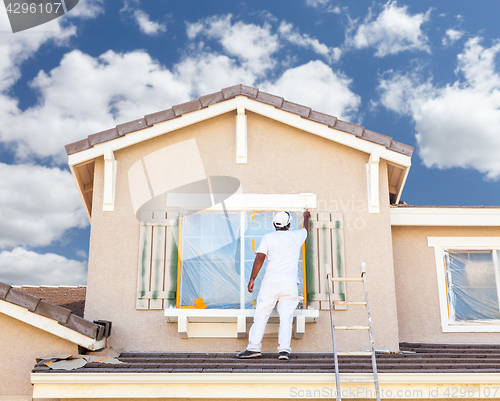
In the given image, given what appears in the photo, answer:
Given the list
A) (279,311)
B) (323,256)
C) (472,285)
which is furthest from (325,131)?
(472,285)

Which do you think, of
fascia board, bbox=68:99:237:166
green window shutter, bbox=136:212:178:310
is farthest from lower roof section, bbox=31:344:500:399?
fascia board, bbox=68:99:237:166

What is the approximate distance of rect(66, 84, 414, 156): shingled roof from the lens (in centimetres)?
726

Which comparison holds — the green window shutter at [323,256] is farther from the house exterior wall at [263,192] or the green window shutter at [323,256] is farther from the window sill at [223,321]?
the window sill at [223,321]

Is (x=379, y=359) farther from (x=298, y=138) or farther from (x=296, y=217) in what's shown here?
(x=298, y=138)

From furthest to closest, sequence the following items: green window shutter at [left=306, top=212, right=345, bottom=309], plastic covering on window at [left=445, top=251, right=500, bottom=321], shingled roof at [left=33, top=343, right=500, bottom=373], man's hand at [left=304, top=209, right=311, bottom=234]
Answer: plastic covering on window at [left=445, top=251, right=500, bottom=321] → man's hand at [left=304, top=209, right=311, bottom=234] → green window shutter at [left=306, top=212, right=345, bottom=309] → shingled roof at [left=33, top=343, right=500, bottom=373]

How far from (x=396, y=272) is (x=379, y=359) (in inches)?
78.2

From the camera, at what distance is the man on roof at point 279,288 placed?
607 cm

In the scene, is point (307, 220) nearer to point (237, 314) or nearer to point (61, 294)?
point (237, 314)

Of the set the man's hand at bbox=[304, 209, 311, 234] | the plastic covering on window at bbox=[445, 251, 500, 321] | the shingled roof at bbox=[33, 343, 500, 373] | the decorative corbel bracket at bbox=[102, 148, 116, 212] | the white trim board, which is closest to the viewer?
the white trim board

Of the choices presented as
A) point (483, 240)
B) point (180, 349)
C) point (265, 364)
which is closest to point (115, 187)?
point (180, 349)

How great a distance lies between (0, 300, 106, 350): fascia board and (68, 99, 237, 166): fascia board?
2.23 meters

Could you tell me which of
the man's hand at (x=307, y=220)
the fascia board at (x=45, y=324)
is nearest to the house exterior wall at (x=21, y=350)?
the fascia board at (x=45, y=324)

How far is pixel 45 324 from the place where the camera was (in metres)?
6.00

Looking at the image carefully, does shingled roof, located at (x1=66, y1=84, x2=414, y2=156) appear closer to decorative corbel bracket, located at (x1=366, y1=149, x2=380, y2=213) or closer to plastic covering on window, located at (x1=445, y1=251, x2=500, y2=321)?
decorative corbel bracket, located at (x1=366, y1=149, x2=380, y2=213)
